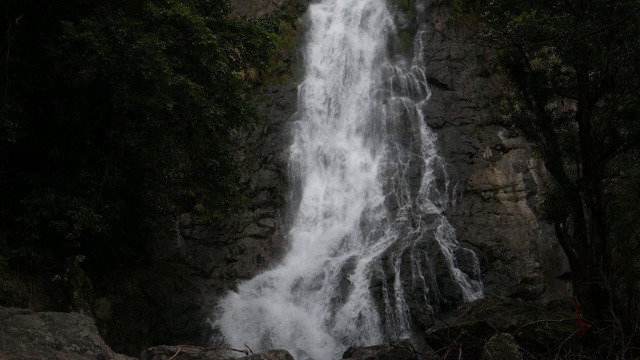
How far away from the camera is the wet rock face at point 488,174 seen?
14.7 metres

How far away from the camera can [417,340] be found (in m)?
12.7

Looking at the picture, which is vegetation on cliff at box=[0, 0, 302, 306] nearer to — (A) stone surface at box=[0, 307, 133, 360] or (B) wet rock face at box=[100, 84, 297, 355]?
(B) wet rock face at box=[100, 84, 297, 355]

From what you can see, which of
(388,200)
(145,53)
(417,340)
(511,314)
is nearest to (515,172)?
(388,200)

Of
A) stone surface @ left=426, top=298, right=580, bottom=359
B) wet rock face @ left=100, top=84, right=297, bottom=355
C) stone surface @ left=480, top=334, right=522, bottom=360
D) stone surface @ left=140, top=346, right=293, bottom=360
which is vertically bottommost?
stone surface @ left=140, top=346, right=293, bottom=360

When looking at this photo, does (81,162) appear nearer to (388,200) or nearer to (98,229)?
(98,229)

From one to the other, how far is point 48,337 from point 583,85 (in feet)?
22.7

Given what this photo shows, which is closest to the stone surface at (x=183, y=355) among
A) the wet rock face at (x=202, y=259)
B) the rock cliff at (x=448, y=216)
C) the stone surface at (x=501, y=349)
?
the stone surface at (x=501, y=349)

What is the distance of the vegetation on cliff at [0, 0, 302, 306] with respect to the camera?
8742 mm

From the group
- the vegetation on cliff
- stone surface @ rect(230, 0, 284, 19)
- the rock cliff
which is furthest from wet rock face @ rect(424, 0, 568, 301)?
stone surface @ rect(230, 0, 284, 19)

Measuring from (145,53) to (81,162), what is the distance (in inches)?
111

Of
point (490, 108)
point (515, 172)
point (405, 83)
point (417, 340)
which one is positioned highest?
point (405, 83)

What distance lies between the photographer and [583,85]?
702 cm

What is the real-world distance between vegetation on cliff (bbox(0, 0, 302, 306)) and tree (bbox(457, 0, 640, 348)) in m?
5.04

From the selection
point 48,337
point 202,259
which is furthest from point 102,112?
point 202,259
